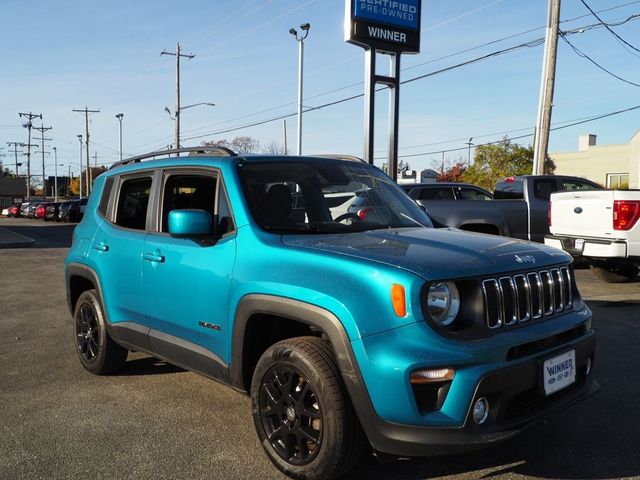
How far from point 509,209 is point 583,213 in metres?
2.79

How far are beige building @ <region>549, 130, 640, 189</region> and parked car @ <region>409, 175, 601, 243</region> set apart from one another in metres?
32.1

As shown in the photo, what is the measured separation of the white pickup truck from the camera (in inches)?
339

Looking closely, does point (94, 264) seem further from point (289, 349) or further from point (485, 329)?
point (485, 329)

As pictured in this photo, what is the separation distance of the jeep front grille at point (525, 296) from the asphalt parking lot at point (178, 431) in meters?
0.89

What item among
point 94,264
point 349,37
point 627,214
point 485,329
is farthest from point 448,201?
point 485,329

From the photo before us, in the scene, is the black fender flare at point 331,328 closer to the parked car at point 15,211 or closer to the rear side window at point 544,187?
the rear side window at point 544,187

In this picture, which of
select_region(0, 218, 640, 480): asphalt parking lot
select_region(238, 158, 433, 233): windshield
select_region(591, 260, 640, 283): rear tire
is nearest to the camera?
select_region(0, 218, 640, 480): asphalt parking lot

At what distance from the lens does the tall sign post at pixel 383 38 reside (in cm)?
1415

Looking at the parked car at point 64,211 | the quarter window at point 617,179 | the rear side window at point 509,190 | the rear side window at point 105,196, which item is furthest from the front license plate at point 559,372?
the quarter window at point 617,179

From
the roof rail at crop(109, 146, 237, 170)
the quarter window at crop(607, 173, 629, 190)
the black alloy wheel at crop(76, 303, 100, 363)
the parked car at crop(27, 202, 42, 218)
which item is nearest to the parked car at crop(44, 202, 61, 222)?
the parked car at crop(27, 202, 42, 218)

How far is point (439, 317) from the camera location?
2930 millimetres

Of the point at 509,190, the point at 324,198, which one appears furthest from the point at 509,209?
the point at 324,198

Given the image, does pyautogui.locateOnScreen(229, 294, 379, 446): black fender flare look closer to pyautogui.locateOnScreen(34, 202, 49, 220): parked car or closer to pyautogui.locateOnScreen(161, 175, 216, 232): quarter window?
pyautogui.locateOnScreen(161, 175, 216, 232): quarter window

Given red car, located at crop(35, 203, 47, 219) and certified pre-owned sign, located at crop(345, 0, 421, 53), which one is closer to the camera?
certified pre-owned sign, located at crop(345, 0, 421, 53)
